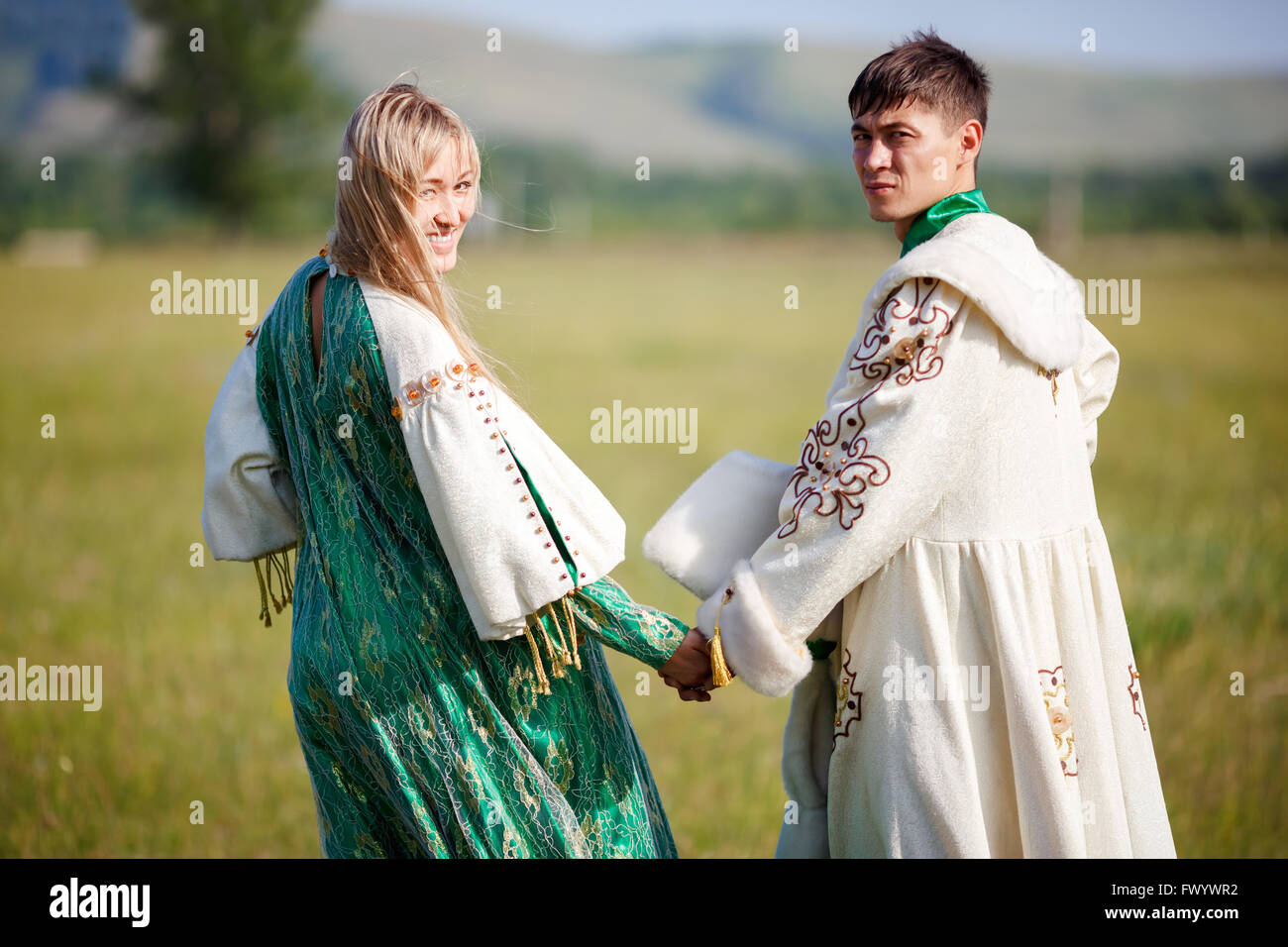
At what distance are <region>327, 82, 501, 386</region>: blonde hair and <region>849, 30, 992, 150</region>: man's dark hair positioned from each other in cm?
92

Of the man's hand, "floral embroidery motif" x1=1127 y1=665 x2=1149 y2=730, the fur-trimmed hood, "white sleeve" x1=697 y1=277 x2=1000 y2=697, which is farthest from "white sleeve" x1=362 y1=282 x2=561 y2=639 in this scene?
"floral embroidery motif" x1=1127 y1=665 x2=1149 y2=730

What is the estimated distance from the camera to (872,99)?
259 cm

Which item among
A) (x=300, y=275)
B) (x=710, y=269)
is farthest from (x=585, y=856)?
(x=710, y=269)

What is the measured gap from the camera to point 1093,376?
111 inches

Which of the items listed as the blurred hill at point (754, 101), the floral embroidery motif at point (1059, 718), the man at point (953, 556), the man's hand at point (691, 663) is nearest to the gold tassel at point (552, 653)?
the man's hand at point (691, 663)

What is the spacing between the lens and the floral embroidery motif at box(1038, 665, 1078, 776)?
8.26ft

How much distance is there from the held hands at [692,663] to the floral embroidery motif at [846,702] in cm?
30

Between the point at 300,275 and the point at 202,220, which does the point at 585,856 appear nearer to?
the point at 300,275

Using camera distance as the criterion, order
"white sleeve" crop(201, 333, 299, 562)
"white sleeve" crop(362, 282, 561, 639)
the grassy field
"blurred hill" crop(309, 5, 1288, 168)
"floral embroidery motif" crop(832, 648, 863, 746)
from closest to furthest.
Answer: "white sleeve" crop(362, 282, 561, 639), "floral embroidery motif" crop(832, 648, 863, 746), "white sleeve" crop(201, 333, 299, 562), the grassy field, "blurred hill" crop(309, 5, 1288, 168)

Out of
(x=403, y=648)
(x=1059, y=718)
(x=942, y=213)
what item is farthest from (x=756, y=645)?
(x=942, y=213)

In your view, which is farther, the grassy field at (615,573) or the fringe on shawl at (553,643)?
the grassy field at (615,573)

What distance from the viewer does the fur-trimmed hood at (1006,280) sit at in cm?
242

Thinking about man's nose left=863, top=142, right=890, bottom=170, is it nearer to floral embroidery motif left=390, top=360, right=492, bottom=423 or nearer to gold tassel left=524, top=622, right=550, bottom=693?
floral embroidery motif left=390, top=360, right=492, bottom=423

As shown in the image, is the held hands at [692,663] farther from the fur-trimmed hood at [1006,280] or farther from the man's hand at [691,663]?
the fur-trimmed hood at [1006,280]
